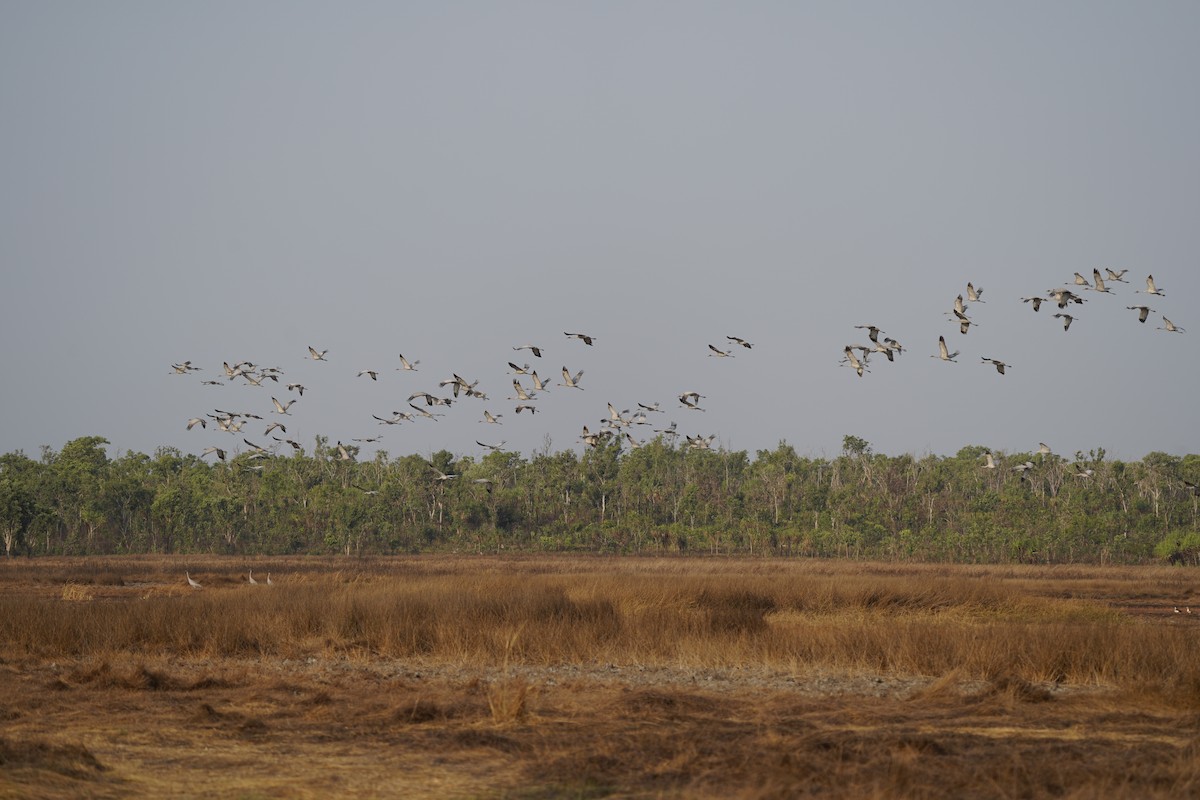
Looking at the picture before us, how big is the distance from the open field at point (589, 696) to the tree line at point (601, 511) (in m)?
56.1

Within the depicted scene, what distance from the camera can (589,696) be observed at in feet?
59.0

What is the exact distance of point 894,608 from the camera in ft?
106

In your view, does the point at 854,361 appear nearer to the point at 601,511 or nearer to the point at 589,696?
the point at 589,696

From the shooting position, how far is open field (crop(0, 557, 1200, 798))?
496 inches

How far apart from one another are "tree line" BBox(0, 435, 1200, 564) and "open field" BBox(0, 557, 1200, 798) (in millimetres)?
56056

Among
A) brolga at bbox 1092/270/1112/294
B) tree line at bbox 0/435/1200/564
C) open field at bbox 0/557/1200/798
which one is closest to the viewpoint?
open field at bbox 0/557/1200/798

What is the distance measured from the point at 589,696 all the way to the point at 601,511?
87.9 metres

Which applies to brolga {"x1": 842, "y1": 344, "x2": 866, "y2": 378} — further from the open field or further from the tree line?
the tree line

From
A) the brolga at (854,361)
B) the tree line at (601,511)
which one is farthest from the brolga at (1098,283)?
the tree line at (601,511)

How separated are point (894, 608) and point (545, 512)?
73.7 m

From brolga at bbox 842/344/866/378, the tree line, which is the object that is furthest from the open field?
the tree line

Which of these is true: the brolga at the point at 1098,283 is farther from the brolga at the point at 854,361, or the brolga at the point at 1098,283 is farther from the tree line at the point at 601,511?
the tree line at the point at 601,511

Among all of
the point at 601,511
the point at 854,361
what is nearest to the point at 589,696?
the point at 854,361

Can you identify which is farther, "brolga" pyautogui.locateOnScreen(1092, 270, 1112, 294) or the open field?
"brolga" pyautogui.locateOnScreen(1092, 270, 1112, 294)
